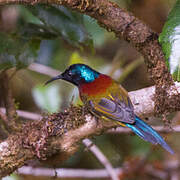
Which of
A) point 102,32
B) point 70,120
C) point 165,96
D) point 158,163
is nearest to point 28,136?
point 70,120

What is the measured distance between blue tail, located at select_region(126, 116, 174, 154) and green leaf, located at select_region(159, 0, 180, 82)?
1.72ft

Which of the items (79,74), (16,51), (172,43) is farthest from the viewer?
(79,74)

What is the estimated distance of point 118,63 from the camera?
3139 mm

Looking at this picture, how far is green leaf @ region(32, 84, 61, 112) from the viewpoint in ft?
9.66

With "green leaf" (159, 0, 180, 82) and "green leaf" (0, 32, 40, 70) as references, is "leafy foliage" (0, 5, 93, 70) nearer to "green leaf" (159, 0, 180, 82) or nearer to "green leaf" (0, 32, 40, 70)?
"green leaf" (0, 32, 40, 70)

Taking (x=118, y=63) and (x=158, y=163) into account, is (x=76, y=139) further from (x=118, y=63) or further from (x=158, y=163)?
(x=158, y=163)

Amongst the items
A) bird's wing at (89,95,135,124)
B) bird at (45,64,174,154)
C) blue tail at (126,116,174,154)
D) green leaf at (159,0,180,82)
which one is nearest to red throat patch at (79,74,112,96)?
bird at (45,64,174,154)

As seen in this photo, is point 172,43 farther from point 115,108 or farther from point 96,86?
point 96,86

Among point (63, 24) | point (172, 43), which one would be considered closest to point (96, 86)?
point (63, 24)

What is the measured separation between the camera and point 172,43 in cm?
165

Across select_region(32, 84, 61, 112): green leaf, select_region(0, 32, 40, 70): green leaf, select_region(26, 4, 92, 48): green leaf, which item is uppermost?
select_region(26, 4, 92, 48): green leaf

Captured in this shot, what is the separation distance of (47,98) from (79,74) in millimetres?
549

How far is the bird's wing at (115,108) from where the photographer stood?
2.01 m

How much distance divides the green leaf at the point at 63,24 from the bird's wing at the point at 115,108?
0.41 m
